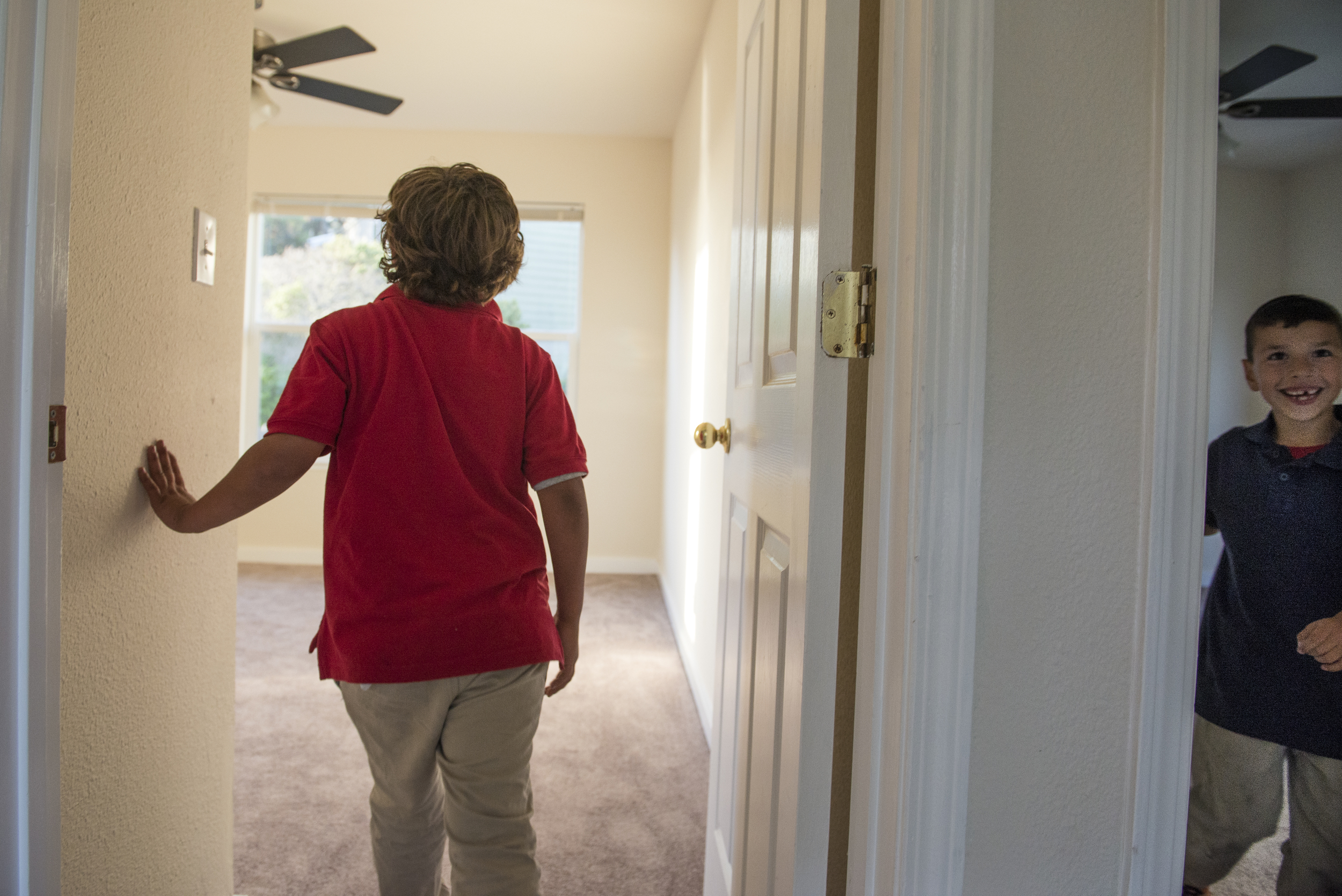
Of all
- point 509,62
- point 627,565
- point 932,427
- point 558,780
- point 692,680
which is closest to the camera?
point 932,427

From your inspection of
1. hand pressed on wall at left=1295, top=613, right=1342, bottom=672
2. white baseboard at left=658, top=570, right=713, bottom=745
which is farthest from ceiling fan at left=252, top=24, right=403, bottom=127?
hand pressed on wall at left=1295, top=613, right=1342, bottom=672

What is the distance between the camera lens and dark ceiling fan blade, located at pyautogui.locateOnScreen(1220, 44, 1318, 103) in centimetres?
81

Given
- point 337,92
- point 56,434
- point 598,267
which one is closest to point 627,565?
point 598,267

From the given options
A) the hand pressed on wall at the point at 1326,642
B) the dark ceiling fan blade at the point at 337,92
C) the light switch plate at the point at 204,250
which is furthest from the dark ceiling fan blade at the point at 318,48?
the hand pressed on wall at the point at 1326,642

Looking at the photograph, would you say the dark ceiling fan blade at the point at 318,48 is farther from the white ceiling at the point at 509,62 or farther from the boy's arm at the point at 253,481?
the boy's arm at the point at 253,481

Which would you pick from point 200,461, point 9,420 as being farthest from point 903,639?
point 200,461

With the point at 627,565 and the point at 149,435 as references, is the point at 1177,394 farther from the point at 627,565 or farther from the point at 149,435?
the point at 627,565

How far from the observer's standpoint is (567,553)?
47.6 inches

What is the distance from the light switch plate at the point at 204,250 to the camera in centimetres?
132

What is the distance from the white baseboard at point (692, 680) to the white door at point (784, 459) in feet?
2.64

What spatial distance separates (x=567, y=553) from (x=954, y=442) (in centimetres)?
62

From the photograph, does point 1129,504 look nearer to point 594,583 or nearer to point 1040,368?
point 1040,368

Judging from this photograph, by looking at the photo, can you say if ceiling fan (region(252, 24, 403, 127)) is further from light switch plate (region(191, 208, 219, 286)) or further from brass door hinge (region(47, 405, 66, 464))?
brass door hinge (region(47, 405, 66, 464))

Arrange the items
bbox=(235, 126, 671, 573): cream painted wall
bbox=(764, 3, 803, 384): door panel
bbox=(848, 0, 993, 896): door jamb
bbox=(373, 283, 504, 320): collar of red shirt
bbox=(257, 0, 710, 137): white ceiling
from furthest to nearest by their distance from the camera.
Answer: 1. bbox=(235, 126, 671, 573): cream painted wall
2. bbox=(257, 0, 710, 137): white ceiling
3. bbox=(373, 283, 504, 320): collar of red shirt
4. bbox=(764, 3, 803, 384): door panel
5. bbox=(848, 0, 993, 896): door jamb
